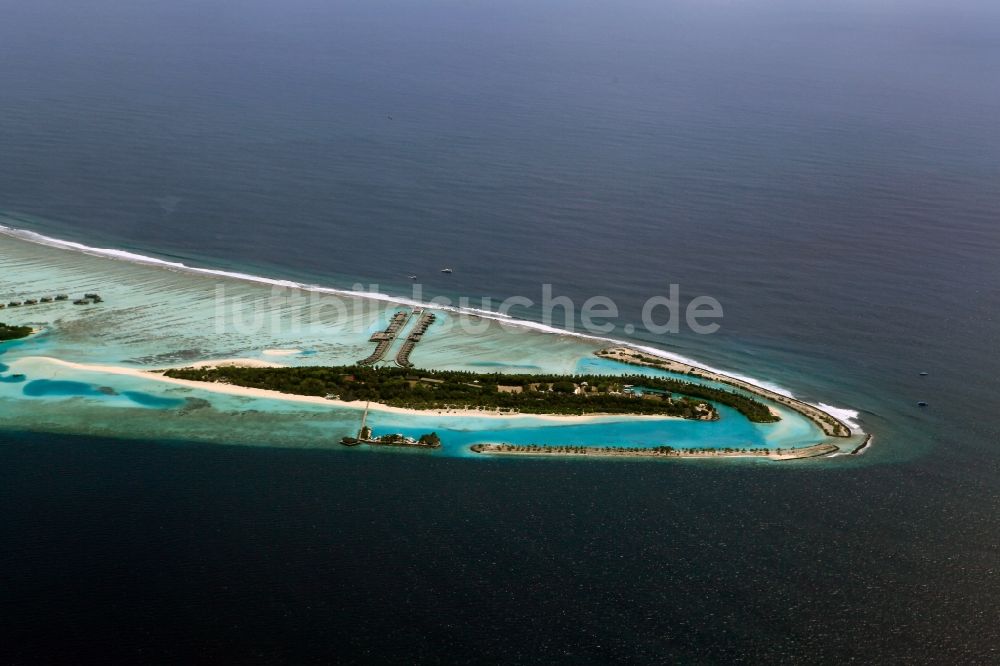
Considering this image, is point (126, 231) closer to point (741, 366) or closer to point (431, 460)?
point (431, 460)

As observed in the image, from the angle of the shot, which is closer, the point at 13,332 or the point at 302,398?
the point at 302,398

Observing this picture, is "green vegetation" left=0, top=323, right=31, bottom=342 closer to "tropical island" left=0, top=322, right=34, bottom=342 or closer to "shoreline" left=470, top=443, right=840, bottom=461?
"tropical island" left=0, top=322, right=34, bottom=342

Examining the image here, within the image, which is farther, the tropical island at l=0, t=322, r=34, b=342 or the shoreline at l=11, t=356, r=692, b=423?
the tropical island at l=0, t=322, r=34, b=342

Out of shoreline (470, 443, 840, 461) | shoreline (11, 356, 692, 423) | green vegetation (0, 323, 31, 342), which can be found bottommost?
shoreline (470, 443, 840, 461)

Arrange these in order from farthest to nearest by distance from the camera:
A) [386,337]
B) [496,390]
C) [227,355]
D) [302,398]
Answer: [386,337] → [227,355] → [496,390] → [302,398]

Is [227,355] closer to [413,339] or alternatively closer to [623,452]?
[413,339]

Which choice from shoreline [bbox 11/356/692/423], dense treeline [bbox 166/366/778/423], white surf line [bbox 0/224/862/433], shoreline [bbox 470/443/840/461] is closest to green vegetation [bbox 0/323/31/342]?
shoreline [bbox 11/356/692/423]

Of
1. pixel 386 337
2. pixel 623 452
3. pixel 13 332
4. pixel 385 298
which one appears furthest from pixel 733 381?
pixel 13 332
